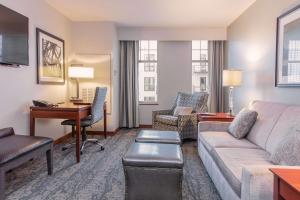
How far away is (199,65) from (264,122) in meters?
3.45

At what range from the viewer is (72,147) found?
14.0ft

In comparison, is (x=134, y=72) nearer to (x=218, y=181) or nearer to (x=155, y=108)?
(x=155, y=108)

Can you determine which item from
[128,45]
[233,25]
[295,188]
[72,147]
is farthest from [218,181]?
[128,45]

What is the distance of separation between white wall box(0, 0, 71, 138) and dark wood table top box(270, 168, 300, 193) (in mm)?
3024

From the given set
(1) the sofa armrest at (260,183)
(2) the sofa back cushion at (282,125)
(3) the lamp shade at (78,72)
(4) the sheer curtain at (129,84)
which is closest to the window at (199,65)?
(4) the sheer curtain at (129,84)

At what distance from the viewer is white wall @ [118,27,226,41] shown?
5.71 meters

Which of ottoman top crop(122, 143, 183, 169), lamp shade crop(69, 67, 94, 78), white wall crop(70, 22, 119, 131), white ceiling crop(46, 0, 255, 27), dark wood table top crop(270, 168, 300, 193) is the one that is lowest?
ottoman top crop(122, 143, 183, 169)

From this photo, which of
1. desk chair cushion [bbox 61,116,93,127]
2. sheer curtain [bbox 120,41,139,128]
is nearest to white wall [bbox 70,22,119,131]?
sheer curtain [bbox 120,41,139,128]

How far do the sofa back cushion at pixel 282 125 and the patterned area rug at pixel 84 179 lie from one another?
726mm

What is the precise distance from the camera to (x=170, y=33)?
229 inches

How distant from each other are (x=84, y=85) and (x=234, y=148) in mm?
3651

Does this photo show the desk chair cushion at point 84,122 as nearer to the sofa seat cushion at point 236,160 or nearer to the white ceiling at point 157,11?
the white ceiling at point 157,11

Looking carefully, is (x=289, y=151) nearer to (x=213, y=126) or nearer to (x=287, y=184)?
(x=287, y=184)

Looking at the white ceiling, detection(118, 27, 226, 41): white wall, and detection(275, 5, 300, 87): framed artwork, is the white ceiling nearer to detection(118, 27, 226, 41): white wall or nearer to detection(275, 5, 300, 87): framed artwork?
detection(118, 27, 226, 41): white wall
